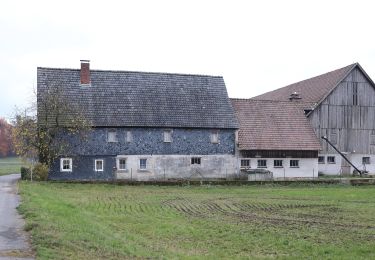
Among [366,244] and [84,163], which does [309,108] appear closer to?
[84,163]

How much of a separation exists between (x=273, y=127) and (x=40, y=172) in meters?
19.5

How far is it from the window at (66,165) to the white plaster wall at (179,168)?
348 centimetres

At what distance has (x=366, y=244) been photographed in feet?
44.0

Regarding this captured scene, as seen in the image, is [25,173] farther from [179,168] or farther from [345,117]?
[345,117]

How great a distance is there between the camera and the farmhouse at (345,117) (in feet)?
151

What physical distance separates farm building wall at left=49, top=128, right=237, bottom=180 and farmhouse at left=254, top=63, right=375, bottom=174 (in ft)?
24.1

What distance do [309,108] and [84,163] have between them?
Result: 20606 millimetres

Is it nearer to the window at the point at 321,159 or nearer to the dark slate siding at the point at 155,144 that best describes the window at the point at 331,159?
the window at the point at 321,159

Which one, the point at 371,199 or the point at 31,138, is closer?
the point at 371,199

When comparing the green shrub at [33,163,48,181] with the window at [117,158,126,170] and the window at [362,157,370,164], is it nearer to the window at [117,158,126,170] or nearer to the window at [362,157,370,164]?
the window at [117,158,126,170]

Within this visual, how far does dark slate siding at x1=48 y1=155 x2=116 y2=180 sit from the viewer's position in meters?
37.9

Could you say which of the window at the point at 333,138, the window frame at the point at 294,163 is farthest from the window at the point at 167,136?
the window at the point at 333,138

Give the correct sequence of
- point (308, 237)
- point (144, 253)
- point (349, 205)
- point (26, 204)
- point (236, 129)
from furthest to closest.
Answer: point (236, 129)
point (349, 205)
point (26, 204)
point (308, 237)
point (144, 253)

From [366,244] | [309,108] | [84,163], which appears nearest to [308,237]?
[366,244]
